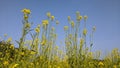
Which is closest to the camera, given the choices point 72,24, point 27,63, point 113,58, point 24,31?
point 24,31

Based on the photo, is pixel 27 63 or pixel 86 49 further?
pixel 86 49

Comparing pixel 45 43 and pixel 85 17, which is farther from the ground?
pixel 85 17

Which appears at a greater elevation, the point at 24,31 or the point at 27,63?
the point at 24,31

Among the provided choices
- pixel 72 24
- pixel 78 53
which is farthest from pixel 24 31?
pixel 72 24

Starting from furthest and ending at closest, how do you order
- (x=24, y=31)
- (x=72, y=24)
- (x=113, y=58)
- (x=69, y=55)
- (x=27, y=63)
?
(x=113, y=58) < (x=72, y=24) < (x=69, y=55) < (x=27, y=63) < (x=24, y=31)

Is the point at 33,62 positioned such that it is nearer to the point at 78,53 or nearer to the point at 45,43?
the point at 45,43

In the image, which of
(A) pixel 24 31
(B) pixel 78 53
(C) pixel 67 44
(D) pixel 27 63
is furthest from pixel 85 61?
(A) pixel 24 31

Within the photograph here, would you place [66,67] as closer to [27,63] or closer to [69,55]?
[69,55]

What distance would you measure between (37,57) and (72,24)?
4.97 feet

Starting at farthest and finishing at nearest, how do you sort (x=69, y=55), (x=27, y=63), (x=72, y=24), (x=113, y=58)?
(x=113, y=58)
(x=72, y=24)
(x=69, y=55)
(x=27, y=63)

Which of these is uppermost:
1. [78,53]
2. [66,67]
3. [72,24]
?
[72,24]

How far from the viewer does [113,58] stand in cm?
657

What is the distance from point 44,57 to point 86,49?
1.19 m

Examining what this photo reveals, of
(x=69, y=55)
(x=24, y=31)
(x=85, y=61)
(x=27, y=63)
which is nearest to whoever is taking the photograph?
(x=24, y=31)
